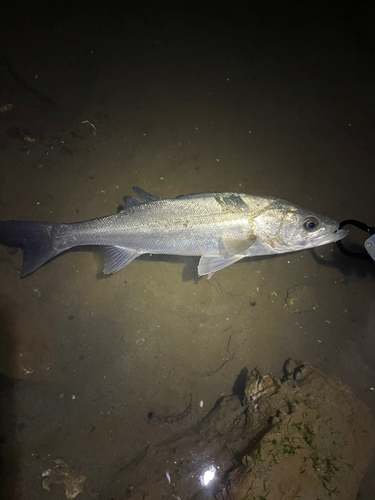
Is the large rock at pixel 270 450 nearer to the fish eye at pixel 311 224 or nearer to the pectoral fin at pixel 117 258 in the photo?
the fish eye at pixel 311 224

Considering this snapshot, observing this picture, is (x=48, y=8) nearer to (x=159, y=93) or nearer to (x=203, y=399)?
(x=159, y=93)

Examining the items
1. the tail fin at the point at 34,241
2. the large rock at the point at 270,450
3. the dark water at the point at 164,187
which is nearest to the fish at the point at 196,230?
the tail fin at the point at 34,241

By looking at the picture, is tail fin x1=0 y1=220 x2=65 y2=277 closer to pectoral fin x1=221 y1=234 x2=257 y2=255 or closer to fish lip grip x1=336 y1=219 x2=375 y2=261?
pectoral fin x1=221 y1=234 x2=257 y2=255

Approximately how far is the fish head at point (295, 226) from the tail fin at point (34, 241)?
2720mm

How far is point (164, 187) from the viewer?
160 inches

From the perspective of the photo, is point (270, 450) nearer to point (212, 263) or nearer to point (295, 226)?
point (212, 263)

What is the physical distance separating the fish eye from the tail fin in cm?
315

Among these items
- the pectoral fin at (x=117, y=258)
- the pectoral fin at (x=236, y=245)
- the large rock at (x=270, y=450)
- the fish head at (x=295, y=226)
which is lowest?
the large rock at (x=270, y=450)

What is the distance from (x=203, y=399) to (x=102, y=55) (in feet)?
17.6

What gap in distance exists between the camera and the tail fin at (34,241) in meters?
3.43

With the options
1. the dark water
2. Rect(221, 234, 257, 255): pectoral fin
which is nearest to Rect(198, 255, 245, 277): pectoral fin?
Rect(221, 234, 257, 255): pectoral fin

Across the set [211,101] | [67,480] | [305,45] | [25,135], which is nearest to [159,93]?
[211,101]

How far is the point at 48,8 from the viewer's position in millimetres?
4336

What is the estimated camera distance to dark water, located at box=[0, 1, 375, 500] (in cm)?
351
